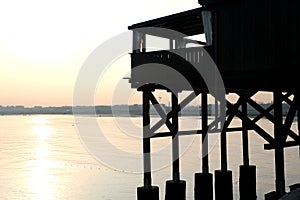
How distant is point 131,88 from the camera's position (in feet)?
46.8

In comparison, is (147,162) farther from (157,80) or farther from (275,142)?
(275,142)

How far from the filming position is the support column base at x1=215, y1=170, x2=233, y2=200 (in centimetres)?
1608

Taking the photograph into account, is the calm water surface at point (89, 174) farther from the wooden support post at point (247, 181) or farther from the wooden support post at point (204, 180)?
the wooden support post at point (204, 180)

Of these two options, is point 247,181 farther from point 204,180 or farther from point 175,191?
point 175,191

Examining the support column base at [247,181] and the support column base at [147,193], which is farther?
the support column base at [247,181]

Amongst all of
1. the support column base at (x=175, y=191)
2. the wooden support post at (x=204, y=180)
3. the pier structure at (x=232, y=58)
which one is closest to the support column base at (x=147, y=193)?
the pier structure at (x=232, y=58)

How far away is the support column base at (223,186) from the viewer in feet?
52.7

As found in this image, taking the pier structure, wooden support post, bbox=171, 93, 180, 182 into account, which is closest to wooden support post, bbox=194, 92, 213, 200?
the pier structure

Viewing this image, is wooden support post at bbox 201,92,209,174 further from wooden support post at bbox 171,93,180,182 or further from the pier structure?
wooden support post at bbox 171,93,180,182

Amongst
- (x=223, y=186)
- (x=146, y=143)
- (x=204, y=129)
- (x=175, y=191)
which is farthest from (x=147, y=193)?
(x=223, y=186)

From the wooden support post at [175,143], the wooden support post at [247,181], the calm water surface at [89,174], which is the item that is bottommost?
the calm water surface at [89,174]

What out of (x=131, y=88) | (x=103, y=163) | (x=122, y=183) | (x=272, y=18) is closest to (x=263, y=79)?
(x=272, y=18)

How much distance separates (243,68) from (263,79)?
0.83 metres

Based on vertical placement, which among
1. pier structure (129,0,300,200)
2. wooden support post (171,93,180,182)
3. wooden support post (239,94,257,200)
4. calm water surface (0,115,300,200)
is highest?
pier structure (129,0,300,200)
